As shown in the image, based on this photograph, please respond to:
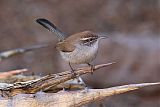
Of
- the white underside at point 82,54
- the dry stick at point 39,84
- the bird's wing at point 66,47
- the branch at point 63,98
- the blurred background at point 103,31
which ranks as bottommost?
the branch at point 63,98

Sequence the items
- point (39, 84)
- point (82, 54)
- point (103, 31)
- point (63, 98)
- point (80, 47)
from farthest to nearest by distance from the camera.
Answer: point (103, 31) < point (80, 47) < point (82, 54) < point (39, 84) < point (63, 98)

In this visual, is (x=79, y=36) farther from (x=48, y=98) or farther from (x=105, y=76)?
(x=105, y=76)

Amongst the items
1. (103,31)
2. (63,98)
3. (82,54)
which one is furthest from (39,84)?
(103,31)

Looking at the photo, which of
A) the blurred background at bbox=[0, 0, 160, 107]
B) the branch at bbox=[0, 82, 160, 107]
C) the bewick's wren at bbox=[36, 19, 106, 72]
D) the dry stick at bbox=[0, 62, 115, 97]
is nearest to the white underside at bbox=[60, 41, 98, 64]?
the bewick's wren at bbox=[36, 19, 106, 72]

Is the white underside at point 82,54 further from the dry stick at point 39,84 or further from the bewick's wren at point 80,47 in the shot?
the dry stick at point 39,84

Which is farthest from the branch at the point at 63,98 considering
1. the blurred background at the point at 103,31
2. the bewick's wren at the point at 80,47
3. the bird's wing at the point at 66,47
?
the blurred background at the point at 103,31

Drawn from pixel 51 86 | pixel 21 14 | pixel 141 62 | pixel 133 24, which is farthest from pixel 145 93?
pixel 51 86

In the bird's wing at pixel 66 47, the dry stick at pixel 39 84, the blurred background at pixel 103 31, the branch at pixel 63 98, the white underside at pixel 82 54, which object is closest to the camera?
the branch at pixel 63 98

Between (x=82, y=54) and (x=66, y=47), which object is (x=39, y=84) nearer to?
(x=82, y=54)
